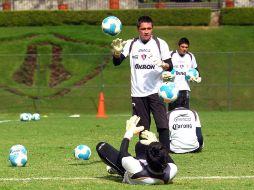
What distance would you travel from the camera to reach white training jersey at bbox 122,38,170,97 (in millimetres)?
13992

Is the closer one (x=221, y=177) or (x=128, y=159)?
(x=128, y=159)

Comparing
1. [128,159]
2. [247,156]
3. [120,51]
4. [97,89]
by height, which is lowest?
[97,89]

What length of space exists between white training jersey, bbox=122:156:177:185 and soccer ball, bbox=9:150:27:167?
113 inches

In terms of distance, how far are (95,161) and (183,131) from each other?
232 centimetres

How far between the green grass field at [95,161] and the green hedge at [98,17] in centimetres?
2438

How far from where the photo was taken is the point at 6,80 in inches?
1603

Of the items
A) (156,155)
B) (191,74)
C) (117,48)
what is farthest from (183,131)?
(156,155)

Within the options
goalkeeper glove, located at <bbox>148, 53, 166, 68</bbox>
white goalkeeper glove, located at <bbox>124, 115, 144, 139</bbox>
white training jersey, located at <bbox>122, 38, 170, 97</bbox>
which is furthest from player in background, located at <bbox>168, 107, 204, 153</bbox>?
white goalkeeper glove, located at <bbox>124, 115, 144, 139</bbox>

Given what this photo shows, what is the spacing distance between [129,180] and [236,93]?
1082 inches

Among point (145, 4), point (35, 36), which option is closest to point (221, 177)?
point (35, 36)

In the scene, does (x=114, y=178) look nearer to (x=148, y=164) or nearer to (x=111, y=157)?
(x=111, y=157)

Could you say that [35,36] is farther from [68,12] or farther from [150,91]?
[150,91]

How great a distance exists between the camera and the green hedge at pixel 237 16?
47438 millimetres

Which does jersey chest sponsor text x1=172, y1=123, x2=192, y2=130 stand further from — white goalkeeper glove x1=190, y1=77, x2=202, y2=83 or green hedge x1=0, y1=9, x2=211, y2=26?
green hedge x1=0, y1=9, x2=211, y2=26
